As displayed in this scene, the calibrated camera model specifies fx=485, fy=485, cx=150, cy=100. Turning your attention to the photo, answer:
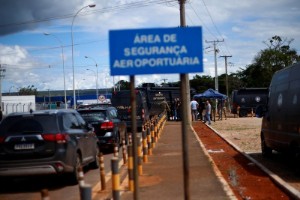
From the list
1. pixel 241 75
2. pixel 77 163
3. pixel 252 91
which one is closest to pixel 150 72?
pixel 77 163

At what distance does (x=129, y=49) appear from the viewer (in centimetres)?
613

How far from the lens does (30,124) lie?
34.0 ft

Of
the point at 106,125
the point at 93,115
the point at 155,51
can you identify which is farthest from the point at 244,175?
the point at 93,115

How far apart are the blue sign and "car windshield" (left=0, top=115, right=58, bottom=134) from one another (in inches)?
180

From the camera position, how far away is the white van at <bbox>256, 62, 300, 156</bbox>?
35.2 ft

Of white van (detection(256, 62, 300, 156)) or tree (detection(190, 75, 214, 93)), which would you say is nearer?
white van (detection(256, 62, 300, 156))

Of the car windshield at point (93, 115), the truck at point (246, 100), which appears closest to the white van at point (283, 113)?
the car windshield at point (93, 115)

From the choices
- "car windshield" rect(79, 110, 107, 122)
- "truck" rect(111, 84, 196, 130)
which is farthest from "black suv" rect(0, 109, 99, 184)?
"truck" rect(111, 84, 196, 130)

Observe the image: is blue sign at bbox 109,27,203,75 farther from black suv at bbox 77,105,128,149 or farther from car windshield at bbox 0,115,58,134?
black suv at bbox 77,105,128,149

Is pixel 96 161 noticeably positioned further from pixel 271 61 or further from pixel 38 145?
pixel 271 61

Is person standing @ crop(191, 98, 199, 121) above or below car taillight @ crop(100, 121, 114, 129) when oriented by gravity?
above

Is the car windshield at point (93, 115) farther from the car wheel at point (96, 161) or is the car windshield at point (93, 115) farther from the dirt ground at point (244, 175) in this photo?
the dirt ground at point (244, 175)

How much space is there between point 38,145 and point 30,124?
1.97 feet

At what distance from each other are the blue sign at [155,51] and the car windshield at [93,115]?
36.3 feet
